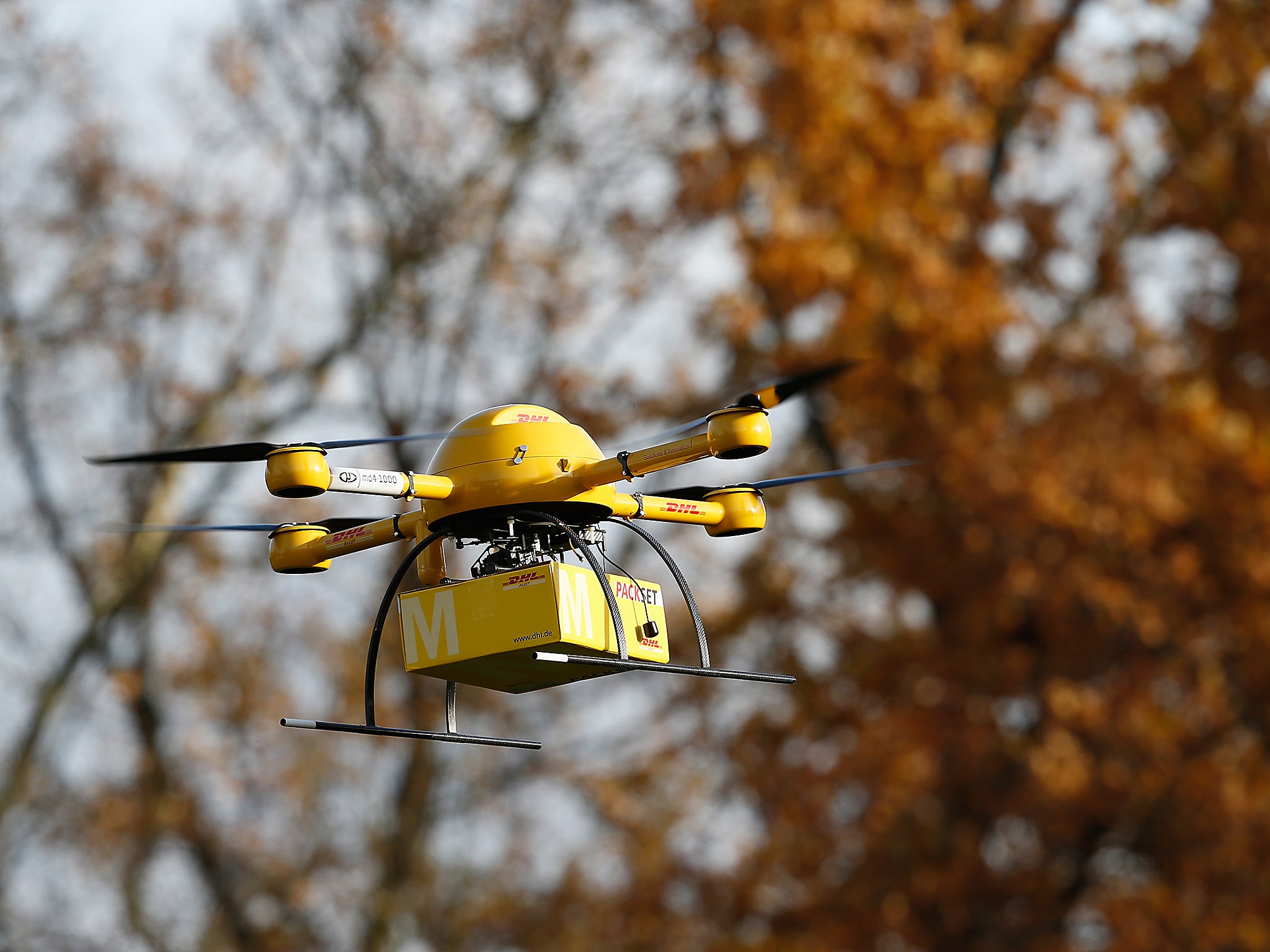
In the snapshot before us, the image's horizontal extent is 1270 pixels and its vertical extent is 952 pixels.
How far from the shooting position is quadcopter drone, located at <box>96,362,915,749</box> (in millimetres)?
4227

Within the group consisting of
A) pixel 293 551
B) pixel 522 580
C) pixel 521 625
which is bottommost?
pixel 521 625

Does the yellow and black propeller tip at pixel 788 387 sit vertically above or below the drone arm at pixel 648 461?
above

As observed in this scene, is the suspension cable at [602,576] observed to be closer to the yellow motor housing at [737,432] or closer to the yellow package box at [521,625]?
the yellow package box at [521,625]

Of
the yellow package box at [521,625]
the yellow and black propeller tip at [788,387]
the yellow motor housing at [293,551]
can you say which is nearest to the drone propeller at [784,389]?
the yellow and black propeller tip at [788,387]

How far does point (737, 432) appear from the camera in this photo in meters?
4.25

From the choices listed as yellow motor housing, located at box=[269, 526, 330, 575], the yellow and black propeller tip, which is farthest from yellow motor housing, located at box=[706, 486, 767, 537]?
yellow motor housing, located at box=[269, 526, 330, 575]

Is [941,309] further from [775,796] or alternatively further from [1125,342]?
[775,796]

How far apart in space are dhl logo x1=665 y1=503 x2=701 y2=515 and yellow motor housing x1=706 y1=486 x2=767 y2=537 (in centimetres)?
12

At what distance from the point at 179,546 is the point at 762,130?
9.09m

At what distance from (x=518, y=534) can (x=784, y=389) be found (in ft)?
2.84

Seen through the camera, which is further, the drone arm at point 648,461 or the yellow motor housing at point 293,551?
the yellow motor housing at point 293,551

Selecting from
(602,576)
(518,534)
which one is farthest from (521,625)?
(518,534)

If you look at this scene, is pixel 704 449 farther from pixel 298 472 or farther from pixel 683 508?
pixel 298 472

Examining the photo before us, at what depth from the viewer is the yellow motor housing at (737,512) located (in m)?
4.82
